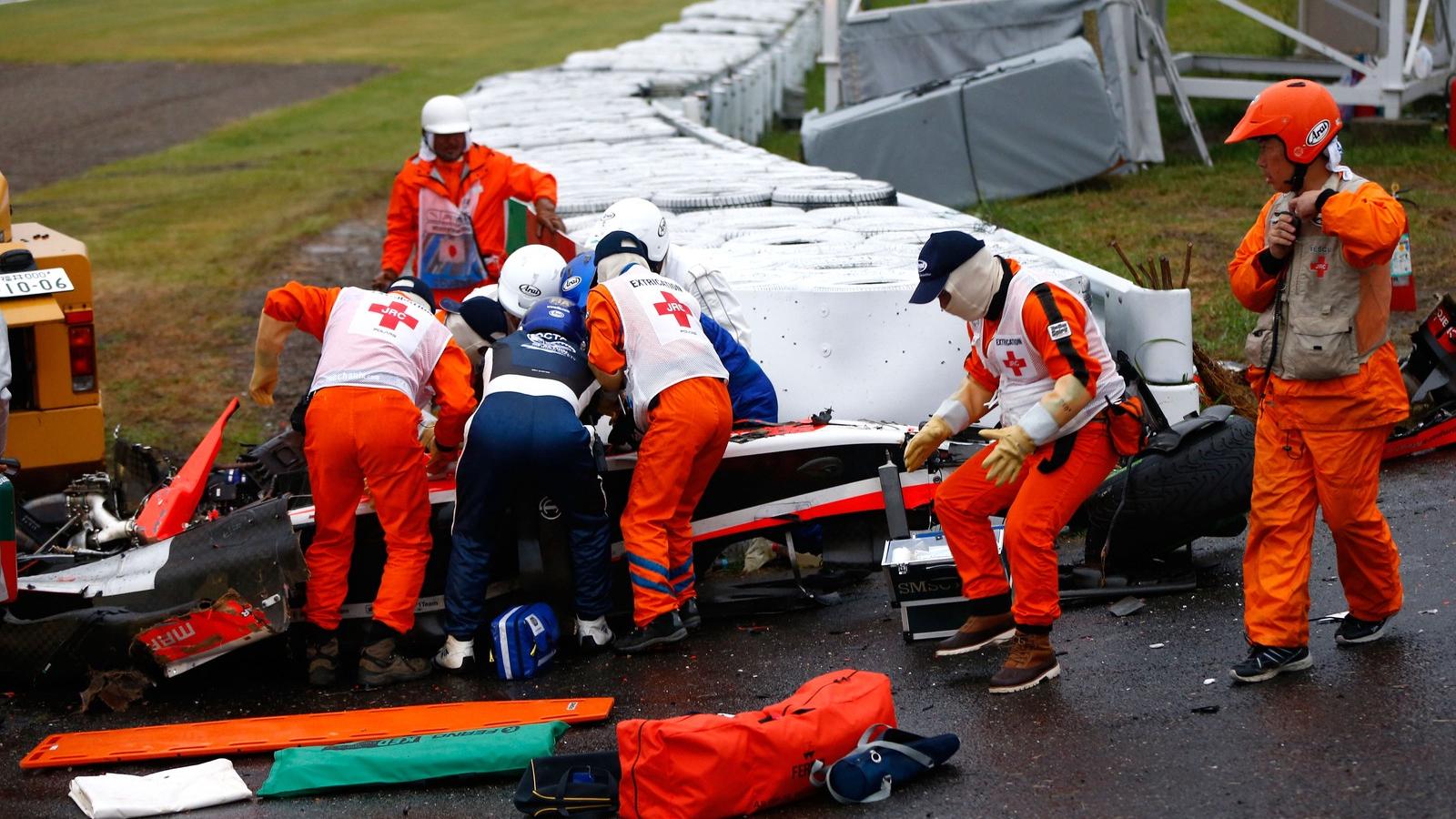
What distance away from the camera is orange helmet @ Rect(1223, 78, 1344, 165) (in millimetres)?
5023

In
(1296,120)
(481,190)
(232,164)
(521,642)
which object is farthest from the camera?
(232,164)

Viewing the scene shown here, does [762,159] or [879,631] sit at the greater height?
[762,159]

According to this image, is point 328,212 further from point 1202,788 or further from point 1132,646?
point 1202,788

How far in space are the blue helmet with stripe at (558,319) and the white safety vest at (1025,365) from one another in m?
1.92

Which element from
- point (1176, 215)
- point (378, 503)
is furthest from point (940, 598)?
point (1176, 215)

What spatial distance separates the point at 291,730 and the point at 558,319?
210cm

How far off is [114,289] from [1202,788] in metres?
13.0

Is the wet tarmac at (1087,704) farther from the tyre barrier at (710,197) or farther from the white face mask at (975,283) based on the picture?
the tyre barrier at (710,197)

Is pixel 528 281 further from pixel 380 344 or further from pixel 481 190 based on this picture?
pixel 481 190

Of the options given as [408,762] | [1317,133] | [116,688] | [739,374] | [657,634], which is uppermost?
[1317,133]

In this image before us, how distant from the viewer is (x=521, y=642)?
20.9ft

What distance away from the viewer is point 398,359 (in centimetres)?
658

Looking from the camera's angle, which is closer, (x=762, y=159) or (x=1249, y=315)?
(x=1249, y=315)

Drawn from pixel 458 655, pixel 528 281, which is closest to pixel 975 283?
pixel 528 281
